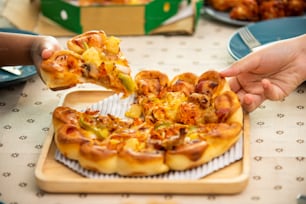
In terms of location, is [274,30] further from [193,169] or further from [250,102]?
[193,169]

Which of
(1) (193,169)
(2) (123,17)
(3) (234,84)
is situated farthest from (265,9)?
(1) (193,169)

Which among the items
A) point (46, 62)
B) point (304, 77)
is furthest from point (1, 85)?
point (304, 77)

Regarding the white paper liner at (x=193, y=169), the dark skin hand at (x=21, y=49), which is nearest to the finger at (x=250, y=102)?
the white paper liner at (x=193, y=169)

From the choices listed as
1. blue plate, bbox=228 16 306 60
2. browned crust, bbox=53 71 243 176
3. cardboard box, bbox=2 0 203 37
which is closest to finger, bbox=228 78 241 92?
browned crust, bbox=53 71 243 176

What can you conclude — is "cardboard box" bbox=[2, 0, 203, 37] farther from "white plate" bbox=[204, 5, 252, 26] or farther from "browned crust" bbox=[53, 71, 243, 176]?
"browned crust" bbox=[53, 71, 243, 176]

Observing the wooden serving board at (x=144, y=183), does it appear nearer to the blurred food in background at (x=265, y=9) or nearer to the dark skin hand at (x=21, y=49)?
the dark skin hand at (x=21, y=49)

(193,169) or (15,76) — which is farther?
(15,76)
